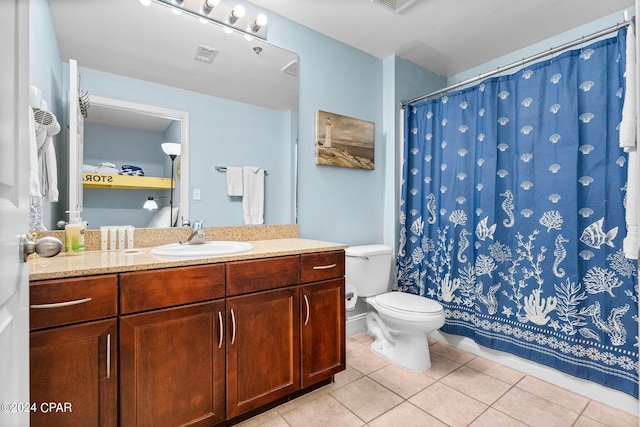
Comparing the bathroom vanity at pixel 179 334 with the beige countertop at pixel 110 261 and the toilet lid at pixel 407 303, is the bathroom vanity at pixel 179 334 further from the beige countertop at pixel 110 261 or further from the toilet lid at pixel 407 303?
the toilet lid at pixel 407 303

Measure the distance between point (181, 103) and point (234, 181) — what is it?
54cm

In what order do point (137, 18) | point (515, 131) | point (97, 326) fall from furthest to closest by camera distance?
point (515, 131), point (137, 18), point (97, 326)

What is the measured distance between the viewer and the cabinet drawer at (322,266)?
5.38 feet

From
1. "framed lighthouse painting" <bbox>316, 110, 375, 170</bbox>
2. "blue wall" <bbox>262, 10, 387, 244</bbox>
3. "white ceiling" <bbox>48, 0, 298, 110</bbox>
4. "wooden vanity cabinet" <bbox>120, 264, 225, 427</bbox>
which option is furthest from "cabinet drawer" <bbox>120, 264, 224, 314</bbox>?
"framed lighthouse painting" <bbox>316, 110, 375, 170</bbox>

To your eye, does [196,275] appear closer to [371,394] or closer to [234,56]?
[371,394]

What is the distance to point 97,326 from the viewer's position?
109 cm

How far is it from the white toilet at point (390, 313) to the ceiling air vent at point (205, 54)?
1598mm

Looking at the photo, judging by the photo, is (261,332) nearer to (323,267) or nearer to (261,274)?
(261,274)

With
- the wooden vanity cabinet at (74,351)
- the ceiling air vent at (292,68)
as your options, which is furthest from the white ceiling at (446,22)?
the wooden vanity cabinet at (74,351)

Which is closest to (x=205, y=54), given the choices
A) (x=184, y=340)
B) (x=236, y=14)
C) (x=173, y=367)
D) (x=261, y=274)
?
(x=236, y=14)

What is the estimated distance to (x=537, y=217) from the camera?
1.89 metres

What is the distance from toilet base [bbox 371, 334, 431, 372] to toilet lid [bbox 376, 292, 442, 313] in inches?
7.8

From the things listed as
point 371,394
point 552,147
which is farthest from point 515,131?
point 371,394

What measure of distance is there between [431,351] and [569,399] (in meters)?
0.81
